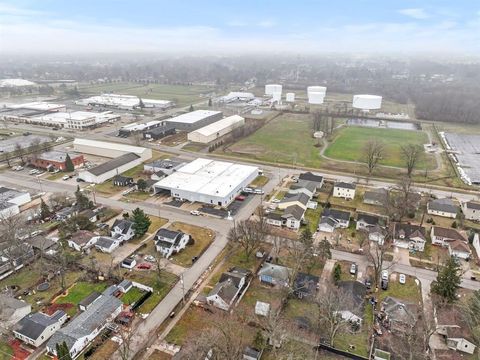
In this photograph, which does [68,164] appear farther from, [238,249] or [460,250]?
[460,250]

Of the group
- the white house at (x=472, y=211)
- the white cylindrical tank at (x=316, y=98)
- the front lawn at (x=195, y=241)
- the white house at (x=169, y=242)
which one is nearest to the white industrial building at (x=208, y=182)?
the front lawn at (x=195, y=241)

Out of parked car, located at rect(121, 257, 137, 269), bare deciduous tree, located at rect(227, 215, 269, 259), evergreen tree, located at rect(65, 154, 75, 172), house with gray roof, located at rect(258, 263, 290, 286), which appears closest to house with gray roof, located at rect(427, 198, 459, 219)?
bare deciduous tree, located at rect(227, 215, 269, 259)

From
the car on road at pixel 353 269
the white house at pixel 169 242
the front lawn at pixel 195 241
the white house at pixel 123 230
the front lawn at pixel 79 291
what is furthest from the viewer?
the white house at pixel 123 230

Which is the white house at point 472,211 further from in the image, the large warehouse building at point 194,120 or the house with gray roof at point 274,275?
the large warehouse building at point 194,120

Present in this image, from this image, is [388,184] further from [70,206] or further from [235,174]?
[70,206]

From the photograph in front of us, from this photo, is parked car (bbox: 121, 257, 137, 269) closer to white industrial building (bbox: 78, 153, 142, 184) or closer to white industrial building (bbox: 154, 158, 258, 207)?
white industrial building (bbox: 154, 158, 258, 207)

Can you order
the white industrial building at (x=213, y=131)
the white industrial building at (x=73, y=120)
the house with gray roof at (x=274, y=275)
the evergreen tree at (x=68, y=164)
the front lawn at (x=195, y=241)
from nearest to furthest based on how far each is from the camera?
the house with gray roof at (x=274, y=275), the front lawn at (x=195, y=241), the evergreen tree at (x=68, y=164), the white industrial building at (x=213, y=131), the white industrial building at (x=73, y=120)
